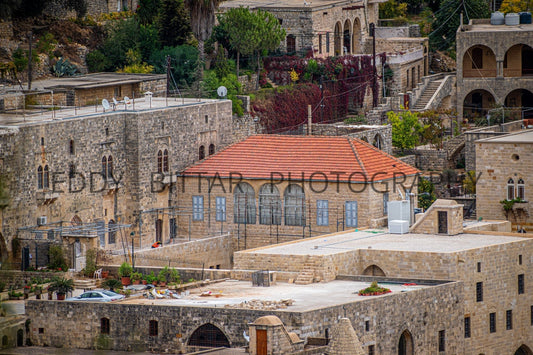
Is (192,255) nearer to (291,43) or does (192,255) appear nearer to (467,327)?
(467,327)

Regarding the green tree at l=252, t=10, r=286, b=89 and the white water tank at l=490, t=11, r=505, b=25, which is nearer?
the green tree at l=252, t=10, r=286, b=89

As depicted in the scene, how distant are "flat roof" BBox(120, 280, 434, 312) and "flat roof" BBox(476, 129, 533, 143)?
16.7 meters

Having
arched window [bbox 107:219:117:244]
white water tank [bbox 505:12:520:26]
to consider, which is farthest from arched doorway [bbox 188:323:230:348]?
white water tank [bbox 505:12:520:26]

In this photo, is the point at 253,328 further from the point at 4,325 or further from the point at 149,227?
the point at 4,325

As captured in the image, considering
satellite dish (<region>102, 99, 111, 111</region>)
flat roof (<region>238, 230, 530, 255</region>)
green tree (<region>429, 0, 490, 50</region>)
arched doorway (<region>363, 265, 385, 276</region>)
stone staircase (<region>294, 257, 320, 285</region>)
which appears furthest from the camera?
green tree (<region>429, 0, 490, 50</region>)

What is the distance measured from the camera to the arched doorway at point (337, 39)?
86.1 metres

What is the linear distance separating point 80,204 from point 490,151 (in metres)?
20.9

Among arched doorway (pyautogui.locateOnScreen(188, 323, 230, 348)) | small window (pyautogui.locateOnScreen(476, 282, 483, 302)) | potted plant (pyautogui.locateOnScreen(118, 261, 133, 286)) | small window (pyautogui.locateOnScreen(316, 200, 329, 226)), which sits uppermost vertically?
small window (pyautogui.locateOnScreen(316, 200, 329, 226))

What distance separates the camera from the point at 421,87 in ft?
285

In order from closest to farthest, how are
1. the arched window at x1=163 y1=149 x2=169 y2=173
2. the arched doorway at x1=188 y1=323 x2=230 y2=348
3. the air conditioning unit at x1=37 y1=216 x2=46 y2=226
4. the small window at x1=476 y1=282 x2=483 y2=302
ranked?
1. the arched doorway at x1=188 y1=323 x2=230 y2=348
2. the small window at x1=476 y1=282 x2=483 y2=302
3. the air conditioning unit at x1=37 y1=216 x2=46 y2=226
4. the arched window at x1=163 y1=149 x2=169 y2=173

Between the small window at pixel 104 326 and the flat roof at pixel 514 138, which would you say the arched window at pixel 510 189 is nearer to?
the flat roof at pixel 514 138

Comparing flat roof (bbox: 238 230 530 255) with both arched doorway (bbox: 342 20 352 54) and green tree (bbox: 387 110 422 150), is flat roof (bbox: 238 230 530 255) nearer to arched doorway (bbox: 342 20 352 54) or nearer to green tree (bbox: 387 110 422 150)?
green tree (bbox: 387 110 422 150)

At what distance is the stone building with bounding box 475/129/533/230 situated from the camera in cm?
6275

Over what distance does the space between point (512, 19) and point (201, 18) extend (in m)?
25.1
